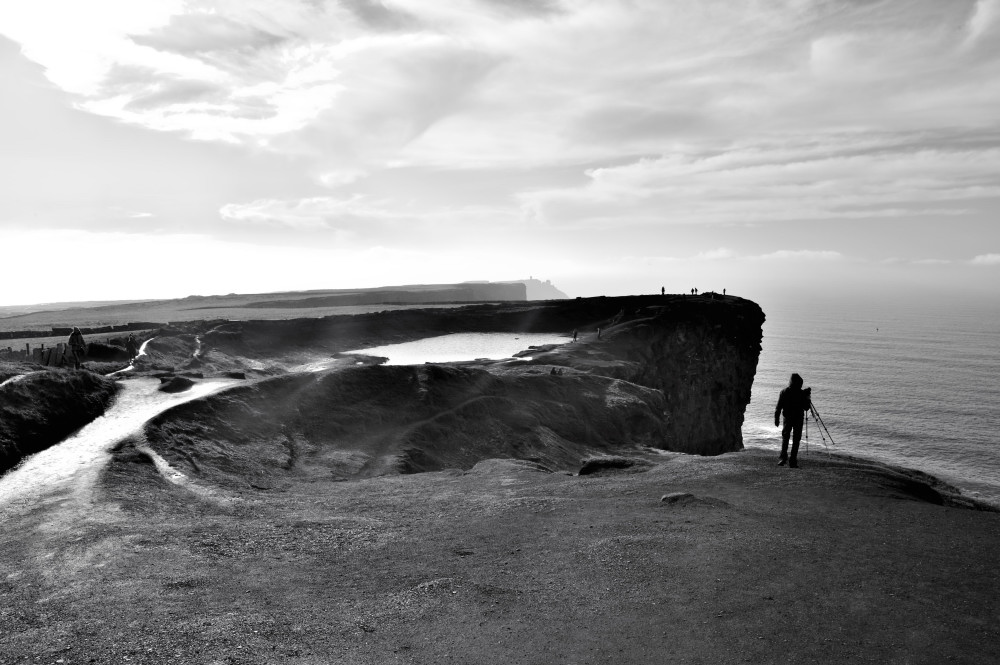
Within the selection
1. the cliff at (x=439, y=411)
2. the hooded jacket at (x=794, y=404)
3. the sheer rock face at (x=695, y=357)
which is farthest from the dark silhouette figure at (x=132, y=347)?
the hooded jacket at (x=794, y=404)

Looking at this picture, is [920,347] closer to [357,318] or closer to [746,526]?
[357,318]

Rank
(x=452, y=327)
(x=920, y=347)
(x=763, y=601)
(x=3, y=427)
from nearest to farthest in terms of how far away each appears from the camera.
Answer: (x=763, y=601), (x=3, y=427), (x=452, y=327), (x=920, y=347)

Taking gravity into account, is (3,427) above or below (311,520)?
above

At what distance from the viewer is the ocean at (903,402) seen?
64938 mm

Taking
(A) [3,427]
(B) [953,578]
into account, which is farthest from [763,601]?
(A) [3,427]

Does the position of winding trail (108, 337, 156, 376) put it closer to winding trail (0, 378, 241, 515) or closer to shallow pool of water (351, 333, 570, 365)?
winding trail (0, 378, 241, 515)

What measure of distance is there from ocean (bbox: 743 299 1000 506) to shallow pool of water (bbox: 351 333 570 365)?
1165 inches

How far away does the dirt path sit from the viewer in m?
9.65

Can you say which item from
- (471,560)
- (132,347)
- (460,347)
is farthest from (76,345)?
(460,347)

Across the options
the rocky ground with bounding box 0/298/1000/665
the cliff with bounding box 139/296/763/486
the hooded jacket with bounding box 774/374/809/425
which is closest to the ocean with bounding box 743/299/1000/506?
the hooded jacket with bounding box 774/374/809/425

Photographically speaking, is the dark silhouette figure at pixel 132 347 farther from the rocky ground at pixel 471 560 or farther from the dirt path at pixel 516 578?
the dirt path at pixel 516 578

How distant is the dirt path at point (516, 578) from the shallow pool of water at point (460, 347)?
3518 cm

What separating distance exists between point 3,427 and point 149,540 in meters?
12.9

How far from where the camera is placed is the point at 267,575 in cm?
1303
